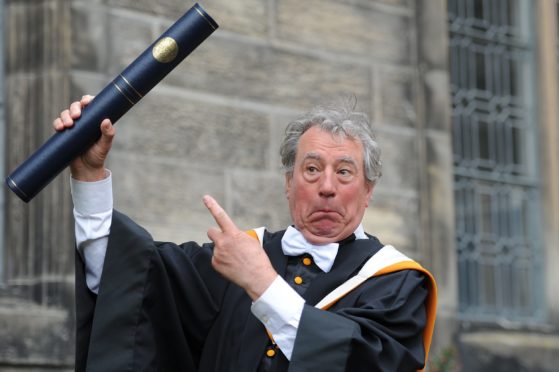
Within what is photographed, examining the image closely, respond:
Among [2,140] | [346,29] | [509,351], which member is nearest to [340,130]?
[2,140]

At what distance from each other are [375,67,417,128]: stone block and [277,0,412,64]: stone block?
9cm

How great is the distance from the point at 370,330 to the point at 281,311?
27 centimetres

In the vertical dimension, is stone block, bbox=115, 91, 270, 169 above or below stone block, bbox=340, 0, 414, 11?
below

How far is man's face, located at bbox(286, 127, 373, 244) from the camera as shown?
14.2 feet

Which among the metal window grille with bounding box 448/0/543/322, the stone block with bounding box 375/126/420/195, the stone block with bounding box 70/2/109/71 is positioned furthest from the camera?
the metal window grille with bounding box 448/0/543/322

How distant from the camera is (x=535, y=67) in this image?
362 inches

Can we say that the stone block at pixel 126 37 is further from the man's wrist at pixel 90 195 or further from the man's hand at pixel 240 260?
the man's hand at pixel 240 260

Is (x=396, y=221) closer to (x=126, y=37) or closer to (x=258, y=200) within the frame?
(x=258, y=200)

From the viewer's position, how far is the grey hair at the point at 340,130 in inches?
173

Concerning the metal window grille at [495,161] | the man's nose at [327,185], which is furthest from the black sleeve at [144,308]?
the metal window grille at [495,161]

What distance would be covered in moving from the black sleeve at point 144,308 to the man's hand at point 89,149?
0.52 feet

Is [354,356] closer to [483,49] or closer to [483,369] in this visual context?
[483,369]

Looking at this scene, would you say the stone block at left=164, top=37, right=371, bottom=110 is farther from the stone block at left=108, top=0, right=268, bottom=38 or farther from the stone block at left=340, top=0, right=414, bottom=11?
the stone block at left=340, top=0, right=414, bottom=11

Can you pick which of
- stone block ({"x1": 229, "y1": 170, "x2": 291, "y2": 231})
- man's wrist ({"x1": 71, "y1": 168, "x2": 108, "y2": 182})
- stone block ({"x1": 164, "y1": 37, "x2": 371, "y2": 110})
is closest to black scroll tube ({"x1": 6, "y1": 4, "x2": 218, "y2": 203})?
man's wrist ({"x1": 71, "y1": 168, "x2": 108, "y2": 182})
